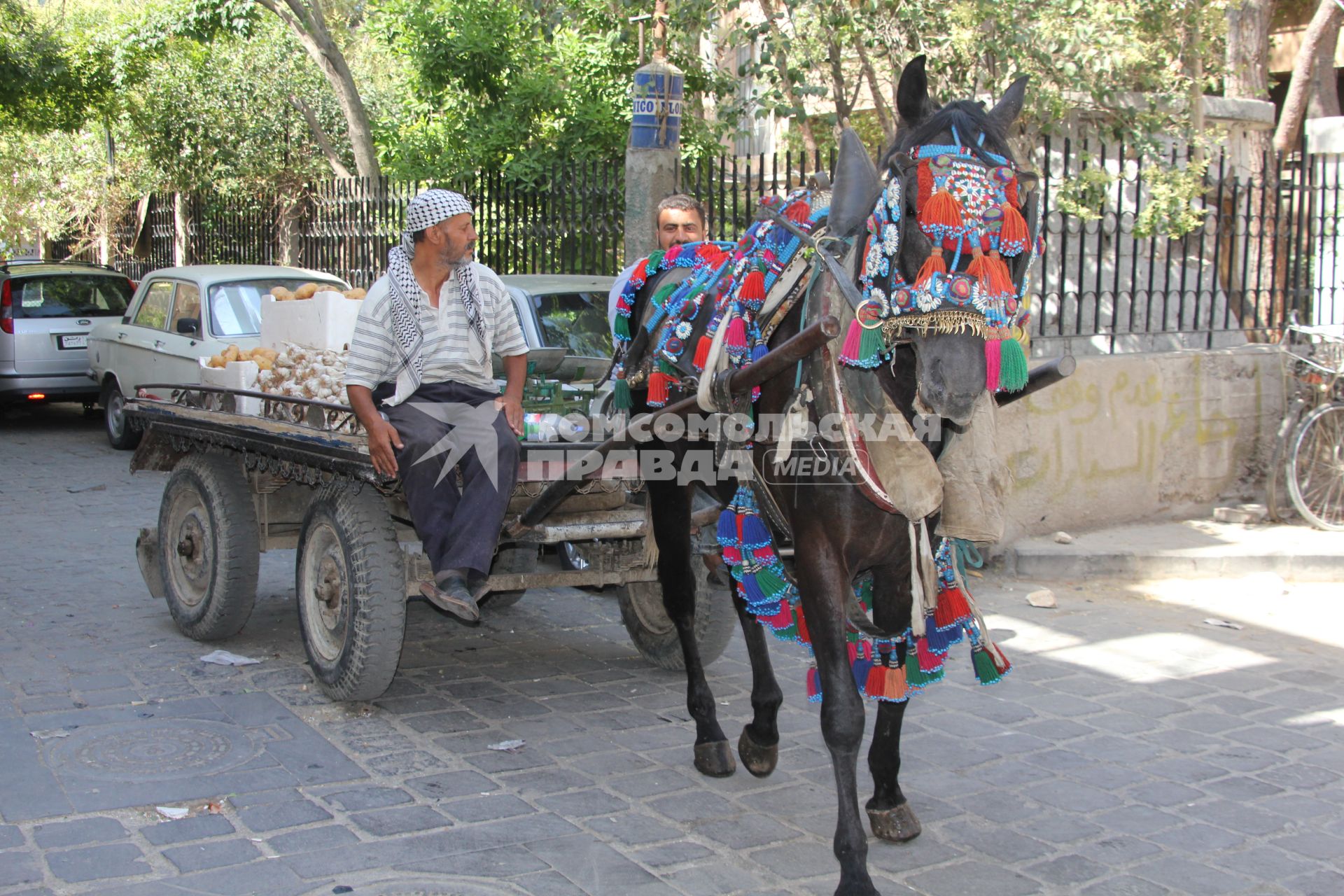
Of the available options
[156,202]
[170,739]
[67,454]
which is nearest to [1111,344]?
[170,739]

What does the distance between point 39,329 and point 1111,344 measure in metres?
11.5

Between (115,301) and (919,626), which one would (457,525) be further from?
(115,301)

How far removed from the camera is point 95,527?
29.6 feet

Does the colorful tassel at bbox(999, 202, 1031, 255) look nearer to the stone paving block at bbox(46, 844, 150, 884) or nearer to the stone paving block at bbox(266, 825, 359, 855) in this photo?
the stone paving block at bbox(266, 825, 359, 855)

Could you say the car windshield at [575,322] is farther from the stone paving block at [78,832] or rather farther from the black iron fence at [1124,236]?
the stone paving block at [78,832]

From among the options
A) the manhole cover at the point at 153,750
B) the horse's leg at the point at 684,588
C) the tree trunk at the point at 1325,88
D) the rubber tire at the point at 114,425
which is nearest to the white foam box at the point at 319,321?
the manhole cover at the point at 153,750

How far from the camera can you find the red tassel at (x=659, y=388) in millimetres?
4621

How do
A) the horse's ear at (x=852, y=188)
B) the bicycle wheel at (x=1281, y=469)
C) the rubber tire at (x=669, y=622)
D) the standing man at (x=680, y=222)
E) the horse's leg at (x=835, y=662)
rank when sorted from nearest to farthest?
1. the horse's ear at (x=852, y=188)
2. the horse's leg at (x=835, y=662)
3. the rubber tire at (x=669, y=622)
4. the standing man at (x=680, y=222)
5. the bicycle wheel at (x=1281, y=469)

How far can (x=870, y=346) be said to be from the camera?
11.1 feet

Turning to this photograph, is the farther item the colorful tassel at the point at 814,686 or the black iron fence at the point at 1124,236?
the black iron fence at the point at 1124,236

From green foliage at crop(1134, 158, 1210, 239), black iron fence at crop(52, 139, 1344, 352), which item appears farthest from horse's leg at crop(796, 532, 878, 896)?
green foliage at crop(1134, 158, 1210, 239)

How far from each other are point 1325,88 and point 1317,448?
860cm

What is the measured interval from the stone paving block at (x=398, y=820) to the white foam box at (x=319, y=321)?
3.04 meters

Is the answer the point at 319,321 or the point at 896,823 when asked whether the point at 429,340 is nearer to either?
the point at 319,321
